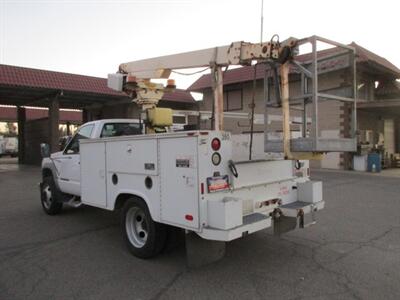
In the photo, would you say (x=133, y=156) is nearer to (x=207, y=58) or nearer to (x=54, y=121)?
(x=207, y=58)

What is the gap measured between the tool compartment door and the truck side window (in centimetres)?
317

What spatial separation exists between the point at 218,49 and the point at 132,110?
67.8 ft

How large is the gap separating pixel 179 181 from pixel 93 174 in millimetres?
2279

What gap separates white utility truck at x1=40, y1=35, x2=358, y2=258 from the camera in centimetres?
437

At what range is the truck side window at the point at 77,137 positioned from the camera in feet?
24.4

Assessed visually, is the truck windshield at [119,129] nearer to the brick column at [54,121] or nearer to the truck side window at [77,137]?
the truck side window at [77,137]

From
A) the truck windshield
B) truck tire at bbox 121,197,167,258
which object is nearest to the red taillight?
truck tire at bbox 121,197,167,258

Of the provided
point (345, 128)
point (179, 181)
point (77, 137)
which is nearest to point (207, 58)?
point (179, 181)

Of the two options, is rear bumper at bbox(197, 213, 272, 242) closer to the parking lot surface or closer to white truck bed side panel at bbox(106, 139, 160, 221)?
the parking lot surface

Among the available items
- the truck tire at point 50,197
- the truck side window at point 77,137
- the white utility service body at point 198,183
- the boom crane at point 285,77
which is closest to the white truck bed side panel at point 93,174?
the white utility service body at point 198,183

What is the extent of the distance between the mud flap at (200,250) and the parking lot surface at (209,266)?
266 millimetres

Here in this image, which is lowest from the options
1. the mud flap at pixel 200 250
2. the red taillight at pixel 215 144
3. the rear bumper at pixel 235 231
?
the mud flap at pixel 200 250

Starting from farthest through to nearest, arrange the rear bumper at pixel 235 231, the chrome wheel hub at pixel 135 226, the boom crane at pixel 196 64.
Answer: the chrome wheel hub at pixel 135 226 < the boom crane at pixel 196 64 < the rear bumper at pixel 235 231

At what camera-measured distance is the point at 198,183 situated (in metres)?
4.35
